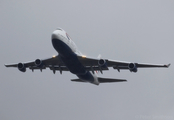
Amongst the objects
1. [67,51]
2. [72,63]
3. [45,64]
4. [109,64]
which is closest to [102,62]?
[109,64]

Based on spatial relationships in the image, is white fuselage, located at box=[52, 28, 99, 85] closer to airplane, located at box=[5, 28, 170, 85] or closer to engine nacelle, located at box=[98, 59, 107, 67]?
airplane, located at box=[5, 28, 170, 85]

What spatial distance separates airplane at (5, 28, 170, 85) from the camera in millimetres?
47894

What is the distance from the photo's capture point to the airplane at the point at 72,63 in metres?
47.9

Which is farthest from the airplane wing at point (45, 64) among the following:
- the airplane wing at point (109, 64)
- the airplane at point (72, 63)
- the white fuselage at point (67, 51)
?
the airplane wing at point (109, 64)

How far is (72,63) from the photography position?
5100cm

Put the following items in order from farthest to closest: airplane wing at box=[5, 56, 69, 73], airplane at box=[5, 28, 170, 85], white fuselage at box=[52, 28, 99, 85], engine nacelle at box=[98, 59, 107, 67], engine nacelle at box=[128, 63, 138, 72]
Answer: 1. airplane wing at box=[5, 56, 69, 73]
2. engine nacelle at box=[128, 63, 138, 72]
3. engine nacelle at box=[98, 59, 107, 67]
4. airplane at box=[5, 28, 170, 85]
5. white fuselage at box=[52, 28, 99, 85]

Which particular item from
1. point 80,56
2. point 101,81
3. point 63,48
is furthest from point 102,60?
point 101,81

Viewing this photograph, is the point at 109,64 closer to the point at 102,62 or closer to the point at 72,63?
the point at 102,62

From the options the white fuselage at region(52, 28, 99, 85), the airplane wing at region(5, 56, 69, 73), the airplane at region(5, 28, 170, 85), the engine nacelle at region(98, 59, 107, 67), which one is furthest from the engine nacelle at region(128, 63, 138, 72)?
the airplane wing at region(5, 56, 69, 73)

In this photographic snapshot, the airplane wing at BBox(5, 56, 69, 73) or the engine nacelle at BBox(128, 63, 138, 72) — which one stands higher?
the airplane wing at BBox(5, 56, 69, 73)

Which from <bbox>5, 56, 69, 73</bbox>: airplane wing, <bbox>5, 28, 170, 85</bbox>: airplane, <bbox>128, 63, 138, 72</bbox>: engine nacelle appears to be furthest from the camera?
<bbox>5, 56, 69, 73</bbox>: airplane wing

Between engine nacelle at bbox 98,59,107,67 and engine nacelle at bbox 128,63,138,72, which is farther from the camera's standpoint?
engine nacelle at bbox 128,63,138,72

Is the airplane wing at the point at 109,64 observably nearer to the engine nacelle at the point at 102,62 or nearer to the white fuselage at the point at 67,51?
the engine nacelle at the point at 102,62

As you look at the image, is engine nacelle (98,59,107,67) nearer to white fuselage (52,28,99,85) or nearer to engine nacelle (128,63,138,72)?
white fuselage (52,28,99,85)
